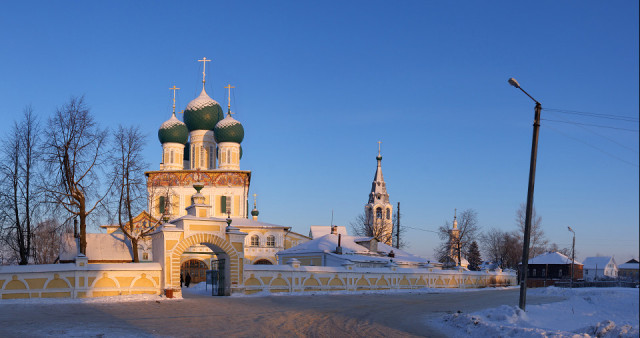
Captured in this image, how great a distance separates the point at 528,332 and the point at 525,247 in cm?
565

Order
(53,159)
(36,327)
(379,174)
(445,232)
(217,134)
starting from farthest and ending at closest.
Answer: (379,174) → (445,232) → (217,134) → (53,159) → (36,327)

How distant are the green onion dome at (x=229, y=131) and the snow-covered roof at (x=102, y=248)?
644 inches

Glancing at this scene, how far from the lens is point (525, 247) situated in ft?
59.3

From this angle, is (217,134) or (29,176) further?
(217,134)

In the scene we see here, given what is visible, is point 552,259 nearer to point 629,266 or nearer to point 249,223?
point 249,223

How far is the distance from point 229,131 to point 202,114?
149 inches

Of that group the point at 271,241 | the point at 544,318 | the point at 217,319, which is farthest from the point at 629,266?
the point at 217,319

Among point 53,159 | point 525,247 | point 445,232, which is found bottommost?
point 445,232

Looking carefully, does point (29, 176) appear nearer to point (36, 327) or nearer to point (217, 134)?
point (36, 327)

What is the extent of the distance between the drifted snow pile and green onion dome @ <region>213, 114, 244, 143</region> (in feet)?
120

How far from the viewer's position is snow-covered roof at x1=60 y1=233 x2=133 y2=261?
3924cm

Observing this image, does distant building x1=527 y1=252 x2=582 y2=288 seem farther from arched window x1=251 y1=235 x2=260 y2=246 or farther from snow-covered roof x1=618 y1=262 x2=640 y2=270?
snow-covered roof x1=618 y1=262 x2=640 y2=270

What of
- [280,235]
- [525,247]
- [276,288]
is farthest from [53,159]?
[280,235]

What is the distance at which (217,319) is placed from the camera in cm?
1683
